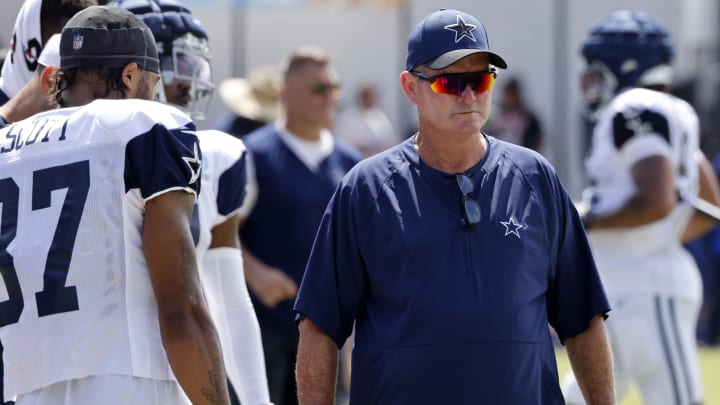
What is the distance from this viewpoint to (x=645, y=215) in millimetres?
5758

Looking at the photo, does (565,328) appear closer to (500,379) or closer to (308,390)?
(500,379)

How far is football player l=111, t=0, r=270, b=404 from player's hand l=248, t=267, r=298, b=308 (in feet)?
7.40

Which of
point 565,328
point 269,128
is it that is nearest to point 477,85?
point 565,328

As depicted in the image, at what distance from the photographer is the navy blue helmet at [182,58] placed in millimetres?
4199

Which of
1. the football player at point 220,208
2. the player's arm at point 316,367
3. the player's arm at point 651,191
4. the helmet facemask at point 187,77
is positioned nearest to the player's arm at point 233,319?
the football player at point 220,208

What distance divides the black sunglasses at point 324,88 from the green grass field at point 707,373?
2.90 m

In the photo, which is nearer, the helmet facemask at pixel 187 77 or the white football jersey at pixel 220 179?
the white football jersey at pixel 220 179

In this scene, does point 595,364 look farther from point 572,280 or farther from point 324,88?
point 324,88

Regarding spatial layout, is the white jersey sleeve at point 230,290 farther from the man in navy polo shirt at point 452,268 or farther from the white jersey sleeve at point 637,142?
the white jersey sleeve at point 637,142

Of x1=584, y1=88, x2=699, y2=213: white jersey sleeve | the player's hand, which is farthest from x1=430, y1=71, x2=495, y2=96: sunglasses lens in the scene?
the player's hand

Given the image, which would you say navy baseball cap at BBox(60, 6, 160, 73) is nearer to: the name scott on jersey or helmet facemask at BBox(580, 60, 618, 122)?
the name scott on jersey

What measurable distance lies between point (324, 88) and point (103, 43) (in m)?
4.04

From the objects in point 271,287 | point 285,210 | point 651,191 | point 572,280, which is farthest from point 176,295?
point 285,210

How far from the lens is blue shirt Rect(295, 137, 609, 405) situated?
3.30 meters
